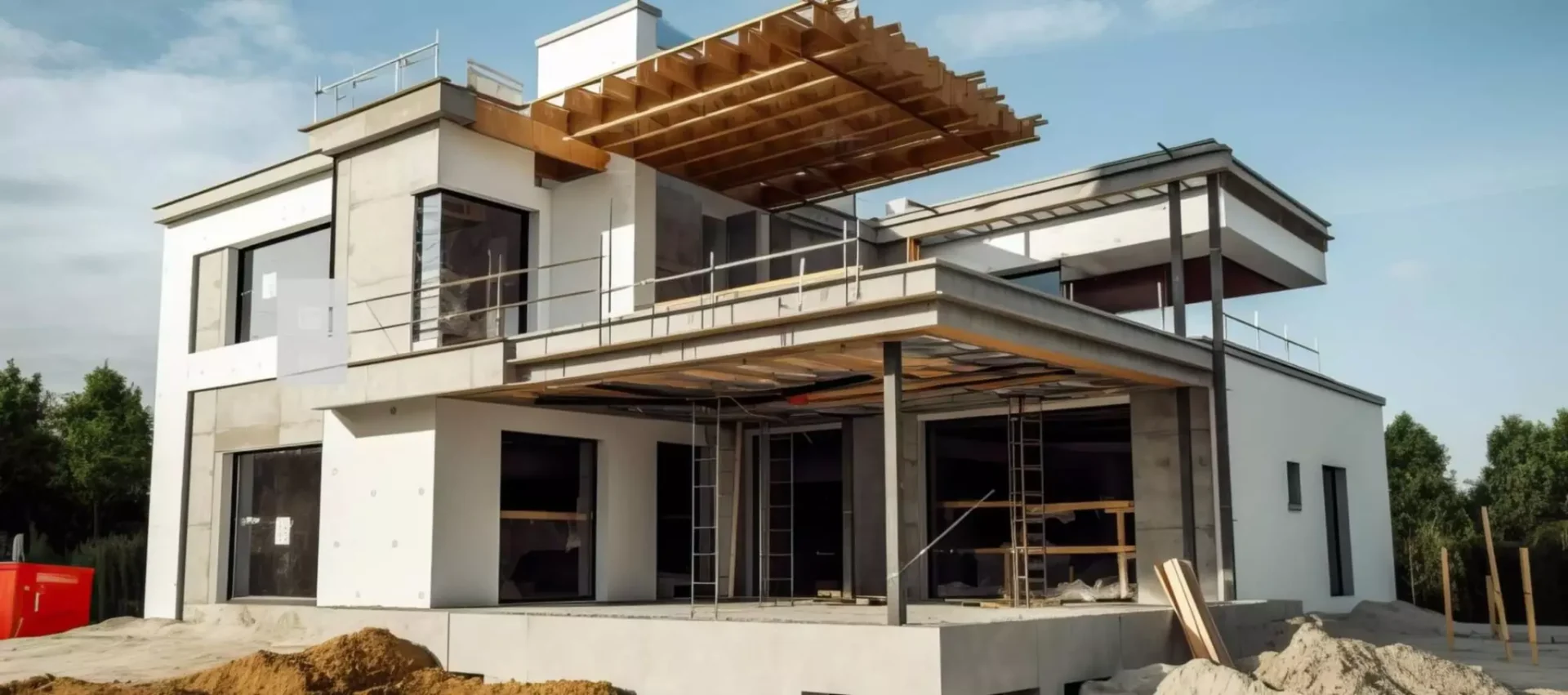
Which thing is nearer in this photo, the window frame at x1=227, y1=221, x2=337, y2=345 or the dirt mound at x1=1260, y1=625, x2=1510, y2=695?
the dirt mound at x1=1260, y1=625, x2=1510, y2=695

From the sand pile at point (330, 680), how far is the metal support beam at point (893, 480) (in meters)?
3.39

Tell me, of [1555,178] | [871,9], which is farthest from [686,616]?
[1555,178]

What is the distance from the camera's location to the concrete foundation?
39.9 feet

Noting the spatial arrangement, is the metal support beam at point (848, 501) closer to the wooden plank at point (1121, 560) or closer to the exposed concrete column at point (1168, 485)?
the wooden plank at point (1121, 560)

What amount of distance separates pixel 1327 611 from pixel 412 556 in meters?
14.4

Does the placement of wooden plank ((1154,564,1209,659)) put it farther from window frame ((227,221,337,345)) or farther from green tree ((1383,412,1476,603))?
green tree ((1383,412,1476,603))

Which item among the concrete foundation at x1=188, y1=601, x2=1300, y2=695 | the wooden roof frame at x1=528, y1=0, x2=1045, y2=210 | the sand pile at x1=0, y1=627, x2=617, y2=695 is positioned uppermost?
the wooden roof frame at x1=528, y1=0, x2=1045, y2=210

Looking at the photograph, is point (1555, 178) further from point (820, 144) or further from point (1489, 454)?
point (1489, 454)

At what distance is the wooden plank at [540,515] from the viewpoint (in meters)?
18.6

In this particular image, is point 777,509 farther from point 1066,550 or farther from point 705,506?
point 1066,550

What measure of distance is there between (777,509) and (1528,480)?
153 feet

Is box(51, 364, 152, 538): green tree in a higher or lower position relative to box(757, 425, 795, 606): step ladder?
higher

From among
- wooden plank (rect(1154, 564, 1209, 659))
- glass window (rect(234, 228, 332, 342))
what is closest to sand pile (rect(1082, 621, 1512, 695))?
wooden plank (rect(1154, 564, 1209, 659))

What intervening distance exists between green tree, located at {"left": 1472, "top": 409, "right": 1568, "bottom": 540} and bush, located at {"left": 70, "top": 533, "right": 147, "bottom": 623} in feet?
159
